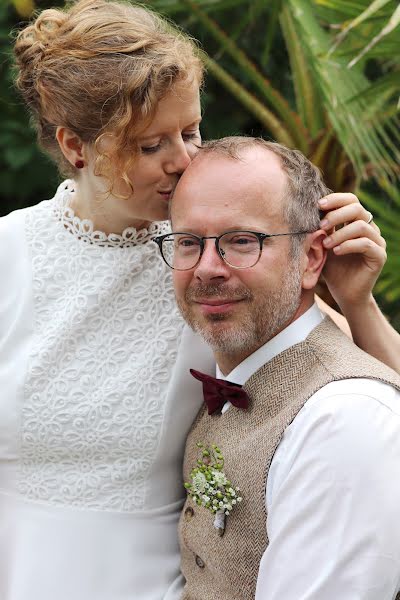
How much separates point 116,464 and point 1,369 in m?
0.44

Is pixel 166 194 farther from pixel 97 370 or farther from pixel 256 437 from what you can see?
pixel 256 437

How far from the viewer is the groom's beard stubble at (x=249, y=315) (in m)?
2.23

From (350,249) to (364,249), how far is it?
57mm

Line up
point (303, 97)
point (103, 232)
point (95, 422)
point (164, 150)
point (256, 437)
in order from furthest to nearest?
point (303, 97), point (103, 232), point (95, 422), point (164, 150), point (256, 437)

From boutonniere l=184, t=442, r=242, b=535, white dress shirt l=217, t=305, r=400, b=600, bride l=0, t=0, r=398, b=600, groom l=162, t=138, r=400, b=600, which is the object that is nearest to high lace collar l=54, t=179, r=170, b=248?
Answer: bride l=0, t=0, r=398, b=600

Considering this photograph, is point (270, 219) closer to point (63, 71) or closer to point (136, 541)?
point (63, 71)

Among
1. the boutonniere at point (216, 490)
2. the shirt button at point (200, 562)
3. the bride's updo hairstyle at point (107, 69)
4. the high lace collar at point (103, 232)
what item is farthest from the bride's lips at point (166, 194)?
the shirt button at point (200, 562)

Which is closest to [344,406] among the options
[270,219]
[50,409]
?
[270,219]

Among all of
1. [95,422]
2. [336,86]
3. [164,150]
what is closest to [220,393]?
[95,422]

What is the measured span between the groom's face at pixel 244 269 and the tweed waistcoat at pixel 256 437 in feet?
0.36

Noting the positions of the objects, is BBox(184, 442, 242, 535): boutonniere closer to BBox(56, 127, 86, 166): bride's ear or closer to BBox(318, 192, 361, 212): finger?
BBox(318, 192, 361, 212): finger

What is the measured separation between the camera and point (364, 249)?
7.86 ft

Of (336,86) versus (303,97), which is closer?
(336,86)

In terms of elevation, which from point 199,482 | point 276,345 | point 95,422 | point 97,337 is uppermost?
point 276,345
